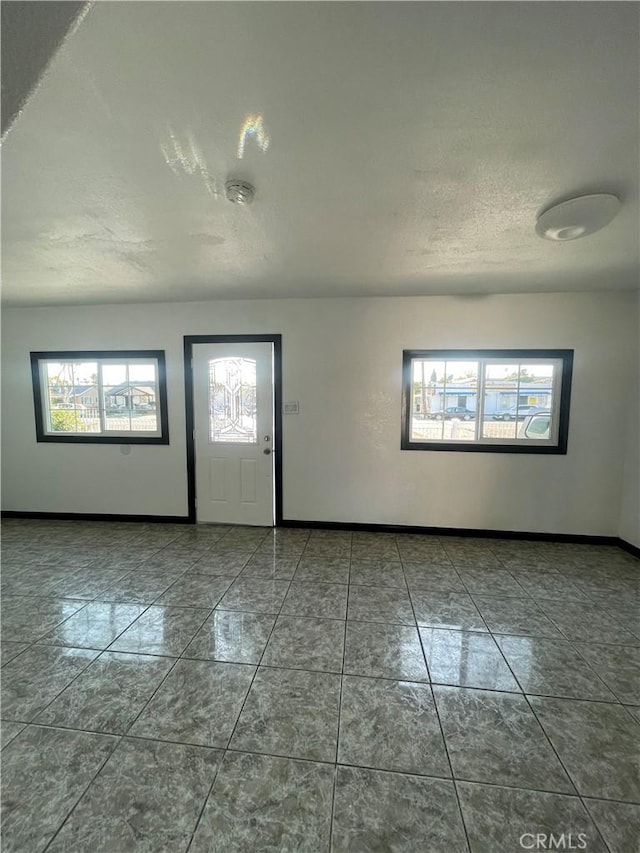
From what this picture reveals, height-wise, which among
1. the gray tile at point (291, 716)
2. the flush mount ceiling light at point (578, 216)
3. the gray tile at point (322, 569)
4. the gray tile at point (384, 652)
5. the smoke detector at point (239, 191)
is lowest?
the gray tile at point (322, 569)

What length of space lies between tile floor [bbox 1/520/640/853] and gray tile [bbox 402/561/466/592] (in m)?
0.02

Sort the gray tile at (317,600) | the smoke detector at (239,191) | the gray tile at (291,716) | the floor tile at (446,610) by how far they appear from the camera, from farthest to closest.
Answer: the gray tile at (317,600)
the floor tile at (446,610)
the smoke detector at (239,191)
the gray tile at (291,716)

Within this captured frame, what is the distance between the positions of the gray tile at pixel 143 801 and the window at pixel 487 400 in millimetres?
2877

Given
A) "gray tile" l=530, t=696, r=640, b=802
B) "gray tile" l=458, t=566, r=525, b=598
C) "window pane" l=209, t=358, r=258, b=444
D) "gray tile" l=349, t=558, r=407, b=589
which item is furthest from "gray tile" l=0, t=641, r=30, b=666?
"gray tile" l=458, t=566, r=525, b=598

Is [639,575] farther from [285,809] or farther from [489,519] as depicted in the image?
[285,809]

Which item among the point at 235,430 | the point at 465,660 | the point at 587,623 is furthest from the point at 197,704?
the point at 235,430

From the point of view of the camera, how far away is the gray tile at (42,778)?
1.06m

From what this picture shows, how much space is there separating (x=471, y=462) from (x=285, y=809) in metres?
3.02

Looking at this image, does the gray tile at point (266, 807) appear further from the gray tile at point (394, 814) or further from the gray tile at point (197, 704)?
the gray tile at point (197, 704)

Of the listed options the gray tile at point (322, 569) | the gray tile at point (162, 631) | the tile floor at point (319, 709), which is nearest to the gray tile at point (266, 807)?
the tile floor at point (319, 709)

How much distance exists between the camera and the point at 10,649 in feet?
6.07

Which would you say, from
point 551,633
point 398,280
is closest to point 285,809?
point 551,633

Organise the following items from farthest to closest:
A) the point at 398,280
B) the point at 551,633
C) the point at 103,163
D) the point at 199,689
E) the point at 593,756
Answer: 1. the point at 398,280
2. the point at 551,633
3. the point at 199,689
4. the point at 103,163
5. the point at 593,756

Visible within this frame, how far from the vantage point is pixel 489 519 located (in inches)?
136
